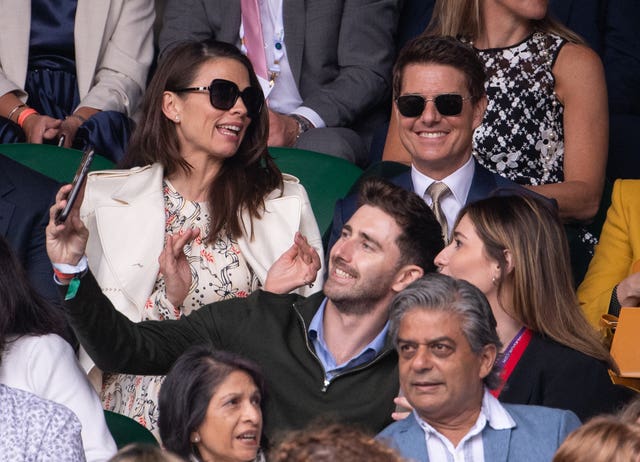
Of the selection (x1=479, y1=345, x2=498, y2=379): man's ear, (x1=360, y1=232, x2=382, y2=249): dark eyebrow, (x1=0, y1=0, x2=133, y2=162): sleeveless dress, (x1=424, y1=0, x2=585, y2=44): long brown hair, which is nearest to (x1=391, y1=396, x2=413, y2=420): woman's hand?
(x1=479, y1=345, x2=498, y2=379): man's ear

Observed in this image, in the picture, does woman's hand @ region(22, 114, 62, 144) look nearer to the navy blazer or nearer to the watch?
the watch

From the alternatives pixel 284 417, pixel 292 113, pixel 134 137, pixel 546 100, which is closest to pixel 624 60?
pixel 546 100

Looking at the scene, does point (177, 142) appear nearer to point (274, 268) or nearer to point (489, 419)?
point (274, 268)

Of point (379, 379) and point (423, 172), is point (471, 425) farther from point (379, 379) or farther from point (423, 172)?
point (423, 172)

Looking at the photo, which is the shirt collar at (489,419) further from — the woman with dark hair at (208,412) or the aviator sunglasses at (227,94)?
the aviator sunglasses at (227,94)

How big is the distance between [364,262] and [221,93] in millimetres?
890

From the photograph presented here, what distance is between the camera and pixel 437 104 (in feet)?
13.9

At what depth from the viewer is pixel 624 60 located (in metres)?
5.26

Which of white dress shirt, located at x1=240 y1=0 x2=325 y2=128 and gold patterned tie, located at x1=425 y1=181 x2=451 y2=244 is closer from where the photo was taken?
gold patterned tie, located at x1=425 y1=181 x2=451 y2=244

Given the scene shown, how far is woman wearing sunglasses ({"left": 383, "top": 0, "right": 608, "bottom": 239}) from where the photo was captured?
4.57 m

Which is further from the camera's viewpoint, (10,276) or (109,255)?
(109,255)

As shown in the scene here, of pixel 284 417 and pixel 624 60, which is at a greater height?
pixel 624 60

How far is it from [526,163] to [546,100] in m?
0.22

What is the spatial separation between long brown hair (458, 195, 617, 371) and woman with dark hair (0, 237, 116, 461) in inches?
Result: 40.9
